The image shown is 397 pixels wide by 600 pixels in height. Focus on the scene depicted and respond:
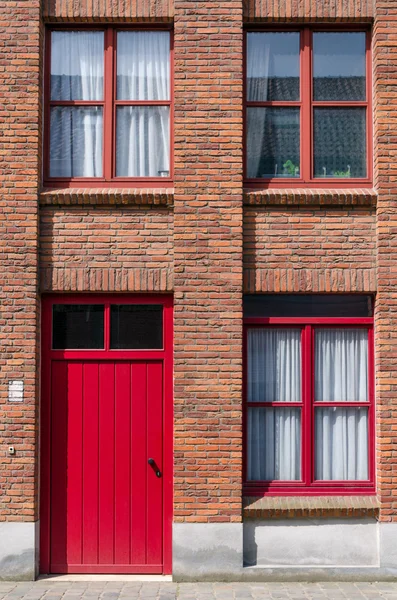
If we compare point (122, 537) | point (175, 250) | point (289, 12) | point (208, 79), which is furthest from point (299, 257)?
point (122, 537)

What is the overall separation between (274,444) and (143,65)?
186 inches

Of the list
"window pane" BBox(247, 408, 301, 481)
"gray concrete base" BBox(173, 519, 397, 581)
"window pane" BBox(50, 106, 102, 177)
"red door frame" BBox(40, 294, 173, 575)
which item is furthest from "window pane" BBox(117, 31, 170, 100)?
"gray concrete base" BBox(173, 519, 397, 581)

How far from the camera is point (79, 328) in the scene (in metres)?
8.51

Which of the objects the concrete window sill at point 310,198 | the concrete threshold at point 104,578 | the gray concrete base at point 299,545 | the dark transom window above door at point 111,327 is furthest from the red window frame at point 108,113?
the concrete threshold at point 104,578

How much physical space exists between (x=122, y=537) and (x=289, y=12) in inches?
249

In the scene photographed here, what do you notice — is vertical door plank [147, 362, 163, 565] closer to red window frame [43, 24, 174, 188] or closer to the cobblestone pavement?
the cobblestone pavement

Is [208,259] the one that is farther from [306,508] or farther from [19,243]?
[306,508]

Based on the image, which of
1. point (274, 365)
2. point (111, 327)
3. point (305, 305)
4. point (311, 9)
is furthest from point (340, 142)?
point (111, 327)

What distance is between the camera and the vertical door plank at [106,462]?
8.32m

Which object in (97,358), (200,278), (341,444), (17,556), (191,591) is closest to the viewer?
(191,591)

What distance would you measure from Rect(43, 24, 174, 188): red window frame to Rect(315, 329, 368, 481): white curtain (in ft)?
8.94

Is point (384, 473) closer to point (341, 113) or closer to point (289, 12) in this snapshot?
point (341, 113)

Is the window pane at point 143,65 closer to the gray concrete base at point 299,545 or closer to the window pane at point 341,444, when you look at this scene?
the window pane at point 341,444

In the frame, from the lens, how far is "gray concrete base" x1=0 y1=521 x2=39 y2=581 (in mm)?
8047
